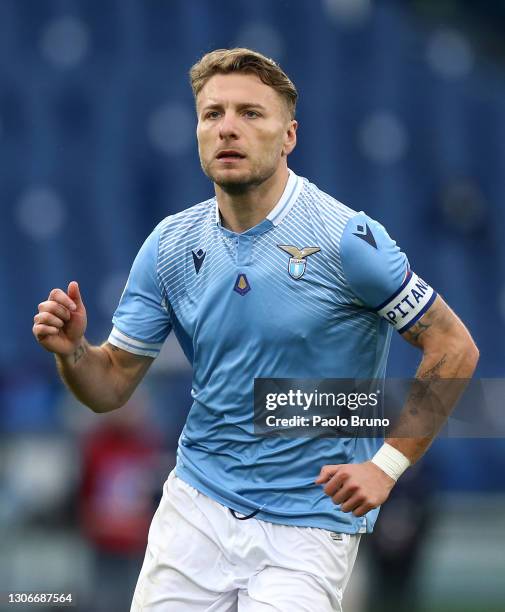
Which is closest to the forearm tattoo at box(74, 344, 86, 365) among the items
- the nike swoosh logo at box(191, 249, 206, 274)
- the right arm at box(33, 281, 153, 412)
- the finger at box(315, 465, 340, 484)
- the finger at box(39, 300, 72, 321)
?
the right arm at box(33, 281, 153, 412)

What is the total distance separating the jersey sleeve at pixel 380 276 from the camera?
11.6 feet

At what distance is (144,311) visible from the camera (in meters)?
3.92

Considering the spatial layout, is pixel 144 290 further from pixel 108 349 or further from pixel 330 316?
pixel 330 316

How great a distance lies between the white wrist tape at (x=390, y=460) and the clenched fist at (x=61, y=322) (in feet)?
3.10

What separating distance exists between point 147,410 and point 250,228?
3661 millimetres

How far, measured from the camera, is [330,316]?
11.9 ft

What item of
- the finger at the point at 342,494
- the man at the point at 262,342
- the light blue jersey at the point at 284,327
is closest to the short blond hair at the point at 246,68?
the man at the point at 262,342

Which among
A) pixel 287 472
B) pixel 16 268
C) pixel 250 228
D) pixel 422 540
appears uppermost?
pixel 16 268

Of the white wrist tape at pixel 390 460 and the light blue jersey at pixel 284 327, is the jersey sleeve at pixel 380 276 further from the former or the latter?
the white wrist tape at pixel 390 460

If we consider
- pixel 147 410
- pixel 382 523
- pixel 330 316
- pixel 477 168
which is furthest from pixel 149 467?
pixel 477 168

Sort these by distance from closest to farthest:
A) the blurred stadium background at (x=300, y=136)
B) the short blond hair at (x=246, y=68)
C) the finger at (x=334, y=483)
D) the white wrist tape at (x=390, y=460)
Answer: the finger at (x=334, y=483) → the white wrist tape at (x=390, y=460) → the short blond hair at (x=246, y=68) → the blurred stadium background at (x=300, y=136)

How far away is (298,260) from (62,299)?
0.69 m

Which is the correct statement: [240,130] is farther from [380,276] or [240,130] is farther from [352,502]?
[352,502]

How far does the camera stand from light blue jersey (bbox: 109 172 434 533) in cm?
360
